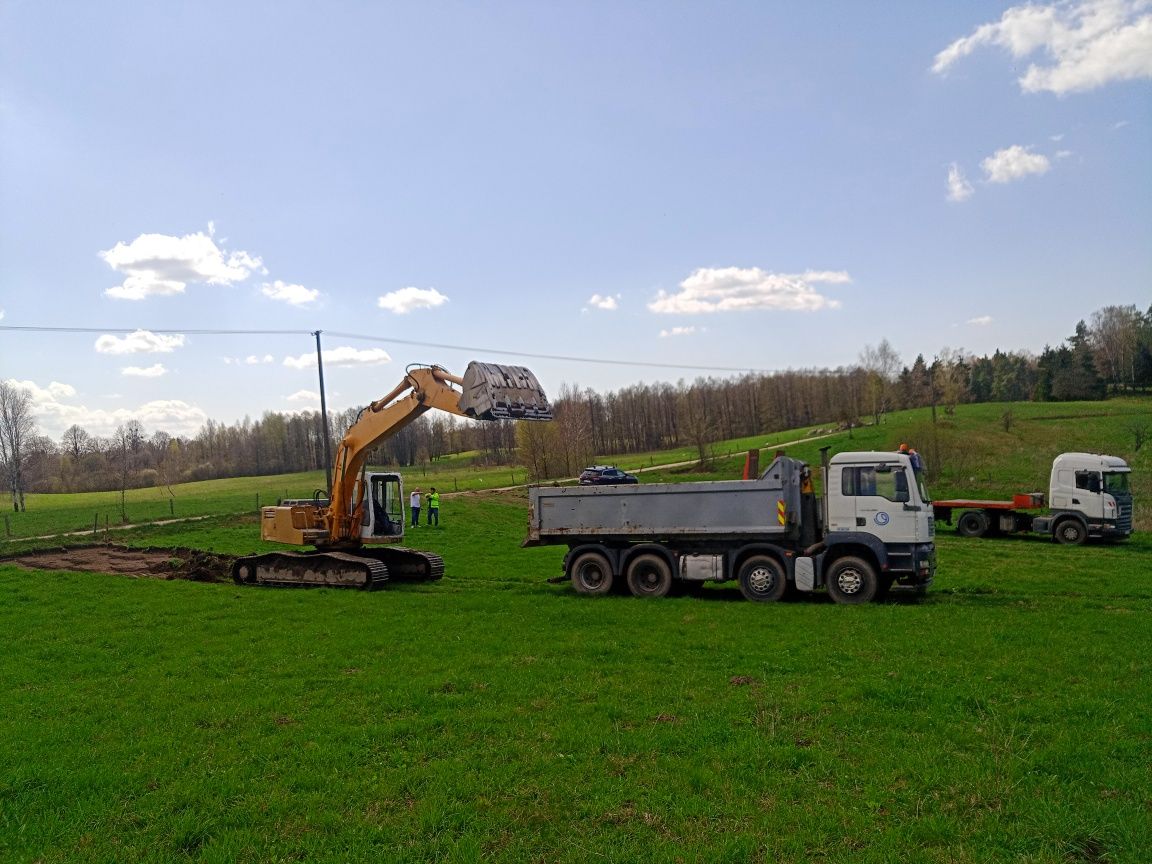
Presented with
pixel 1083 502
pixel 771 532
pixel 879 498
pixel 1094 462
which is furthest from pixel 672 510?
pixel 1094 462

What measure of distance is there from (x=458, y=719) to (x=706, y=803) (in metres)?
3.07

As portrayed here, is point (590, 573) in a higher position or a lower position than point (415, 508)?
lower

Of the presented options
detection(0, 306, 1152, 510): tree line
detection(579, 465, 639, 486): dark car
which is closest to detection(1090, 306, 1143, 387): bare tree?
detection(0, 306, 1152, 510): tree line

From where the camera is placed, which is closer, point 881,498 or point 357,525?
point 881,498

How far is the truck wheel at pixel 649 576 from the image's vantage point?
1702 cm

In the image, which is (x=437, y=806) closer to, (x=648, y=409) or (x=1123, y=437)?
(x=1123, y=437)

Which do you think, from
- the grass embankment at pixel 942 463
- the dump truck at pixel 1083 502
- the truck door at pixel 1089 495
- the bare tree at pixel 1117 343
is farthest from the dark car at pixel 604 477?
the bare tree at pixel 1117 343

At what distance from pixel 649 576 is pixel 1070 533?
1883cm

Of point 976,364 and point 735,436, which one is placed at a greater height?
point 976,364

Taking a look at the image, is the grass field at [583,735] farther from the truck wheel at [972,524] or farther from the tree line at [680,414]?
the tree line at [680,414]

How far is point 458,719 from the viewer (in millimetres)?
8344

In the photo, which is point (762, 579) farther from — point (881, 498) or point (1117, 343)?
point (1117, 343)

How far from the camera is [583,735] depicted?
7777 mm

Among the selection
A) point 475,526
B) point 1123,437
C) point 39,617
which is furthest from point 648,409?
point 39,617
